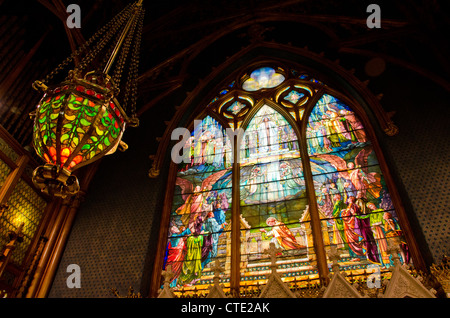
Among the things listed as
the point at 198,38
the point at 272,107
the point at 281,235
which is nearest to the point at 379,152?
the point at 281,235

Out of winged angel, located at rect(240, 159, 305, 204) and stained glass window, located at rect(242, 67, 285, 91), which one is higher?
stained glass window, located at rect(242, 67, 285, 91)

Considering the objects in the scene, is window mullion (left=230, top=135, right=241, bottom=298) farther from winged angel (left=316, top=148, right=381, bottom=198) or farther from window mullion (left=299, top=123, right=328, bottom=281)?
winged angel (left=316, top=148, right=381, bottom=198)

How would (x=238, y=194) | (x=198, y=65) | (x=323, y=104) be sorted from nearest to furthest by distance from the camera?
(x=238, y=194), (x=323, y=104), (x=198, y=65)

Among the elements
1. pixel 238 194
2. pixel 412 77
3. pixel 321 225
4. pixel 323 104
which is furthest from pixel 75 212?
pixel 412 77

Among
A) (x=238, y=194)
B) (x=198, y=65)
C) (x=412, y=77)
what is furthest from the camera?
(x=198, y=65)

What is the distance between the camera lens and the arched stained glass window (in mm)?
5418

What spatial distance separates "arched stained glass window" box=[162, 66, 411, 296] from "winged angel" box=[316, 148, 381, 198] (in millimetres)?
16

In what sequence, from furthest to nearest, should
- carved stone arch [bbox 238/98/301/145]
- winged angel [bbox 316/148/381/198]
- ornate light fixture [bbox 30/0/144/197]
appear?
carved stone arch [bbox 238/98/301/145]
winged angel [bbox 316/148/381/198]
ornate light fixture [bbox 30/0/144/197]

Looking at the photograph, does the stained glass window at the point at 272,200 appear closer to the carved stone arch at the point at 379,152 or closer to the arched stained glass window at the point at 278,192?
the arched stained glass window at the point at 278,192

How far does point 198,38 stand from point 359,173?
536cm

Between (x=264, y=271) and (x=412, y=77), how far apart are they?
15.5 ft

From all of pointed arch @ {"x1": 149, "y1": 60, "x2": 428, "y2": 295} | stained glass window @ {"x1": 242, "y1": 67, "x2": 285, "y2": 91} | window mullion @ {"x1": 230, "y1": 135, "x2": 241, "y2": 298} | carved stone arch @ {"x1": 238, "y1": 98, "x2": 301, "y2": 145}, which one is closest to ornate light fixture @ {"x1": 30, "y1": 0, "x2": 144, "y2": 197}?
window mullion @ {"x1": 230, "y1": 135, "x2": 241, "y2": 298}

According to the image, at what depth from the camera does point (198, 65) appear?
923 cm

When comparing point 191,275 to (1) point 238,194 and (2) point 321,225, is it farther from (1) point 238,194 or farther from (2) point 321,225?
(2) point 321,225
